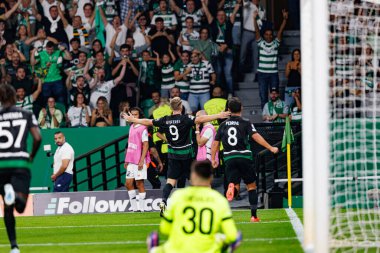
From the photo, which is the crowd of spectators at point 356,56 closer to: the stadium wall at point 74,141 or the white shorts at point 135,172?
the white shorts at point 135,172

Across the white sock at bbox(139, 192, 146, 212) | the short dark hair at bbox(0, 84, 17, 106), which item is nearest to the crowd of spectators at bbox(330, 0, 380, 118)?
the short dark hair at bbox(0, 84, 17, 106)

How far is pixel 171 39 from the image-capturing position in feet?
83.0

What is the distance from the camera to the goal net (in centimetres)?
1395

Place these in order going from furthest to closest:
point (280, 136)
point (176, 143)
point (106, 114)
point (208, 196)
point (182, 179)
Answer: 1. point (106, 114)
2. point (280, 136)
3. point (182, 179)
4. point (176, 143)
5. point (208, 196)

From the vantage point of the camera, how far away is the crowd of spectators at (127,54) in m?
24.6

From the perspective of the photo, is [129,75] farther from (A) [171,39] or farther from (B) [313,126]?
(B) [313,126]

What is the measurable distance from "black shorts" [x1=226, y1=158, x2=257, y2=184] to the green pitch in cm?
70

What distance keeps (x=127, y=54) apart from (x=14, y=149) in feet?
42.0

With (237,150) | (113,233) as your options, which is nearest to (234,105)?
(237,150)

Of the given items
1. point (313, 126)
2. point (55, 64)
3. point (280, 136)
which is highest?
point (313, 126)

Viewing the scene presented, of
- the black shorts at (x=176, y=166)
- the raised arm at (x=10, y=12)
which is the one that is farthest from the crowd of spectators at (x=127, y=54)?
the black shorts at (x=176, y=166)

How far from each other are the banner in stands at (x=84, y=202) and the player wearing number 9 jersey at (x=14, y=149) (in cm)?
958

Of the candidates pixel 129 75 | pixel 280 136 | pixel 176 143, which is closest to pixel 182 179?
pixel 176 143

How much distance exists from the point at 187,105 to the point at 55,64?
3.56 meters
